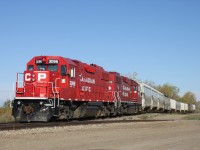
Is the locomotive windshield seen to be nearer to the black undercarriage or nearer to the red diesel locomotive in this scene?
the red diesel locomotive

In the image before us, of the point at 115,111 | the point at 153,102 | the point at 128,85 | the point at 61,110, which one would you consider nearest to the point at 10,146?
the point at 61,110

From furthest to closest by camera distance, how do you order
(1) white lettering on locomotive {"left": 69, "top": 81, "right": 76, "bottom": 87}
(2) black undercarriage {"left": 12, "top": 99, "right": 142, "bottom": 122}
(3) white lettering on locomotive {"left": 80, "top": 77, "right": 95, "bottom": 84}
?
(3) white lettering on locomotive {"left": 80, "top": 77, "right": 95, "bottom": 84}, (1) white lettering on locomotive {"left": 69, "top": 81, "right": 76, "bottom": 87}, (2) black undercarriage {"left": 12, "top": 99, "right": 142, "bottom": 122}

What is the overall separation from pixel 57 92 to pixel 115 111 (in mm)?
11284

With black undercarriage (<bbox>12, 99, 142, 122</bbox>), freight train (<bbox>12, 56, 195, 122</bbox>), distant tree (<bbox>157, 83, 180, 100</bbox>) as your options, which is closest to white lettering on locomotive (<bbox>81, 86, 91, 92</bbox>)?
freight train (<bbox>12, 56, 195, 122</bbox>)

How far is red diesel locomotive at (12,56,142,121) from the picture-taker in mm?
19984

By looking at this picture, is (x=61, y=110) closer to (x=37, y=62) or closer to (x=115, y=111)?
(x=37, y=62)

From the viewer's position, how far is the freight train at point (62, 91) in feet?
65.7

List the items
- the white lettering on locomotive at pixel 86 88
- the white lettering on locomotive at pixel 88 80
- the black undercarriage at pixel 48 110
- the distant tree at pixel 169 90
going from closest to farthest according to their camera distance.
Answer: the black undercarriage at pixel 48 110 < the white lettering on locomotive at pixel 86 88 < the white lettering on locomotive at pixel 88 80 < the distant tree at pixel 169 90

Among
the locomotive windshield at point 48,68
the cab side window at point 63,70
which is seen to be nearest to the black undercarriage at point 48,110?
the cab side window at point 63,70

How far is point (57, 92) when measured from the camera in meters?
20.8

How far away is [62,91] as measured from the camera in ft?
70.1

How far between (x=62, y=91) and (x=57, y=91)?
1.49 ft

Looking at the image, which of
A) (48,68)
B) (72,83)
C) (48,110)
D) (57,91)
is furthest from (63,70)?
(48,110)

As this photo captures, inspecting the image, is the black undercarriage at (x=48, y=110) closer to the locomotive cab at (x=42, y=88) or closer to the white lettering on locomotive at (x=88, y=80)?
the locomotive cab at (x=42, y=88)
